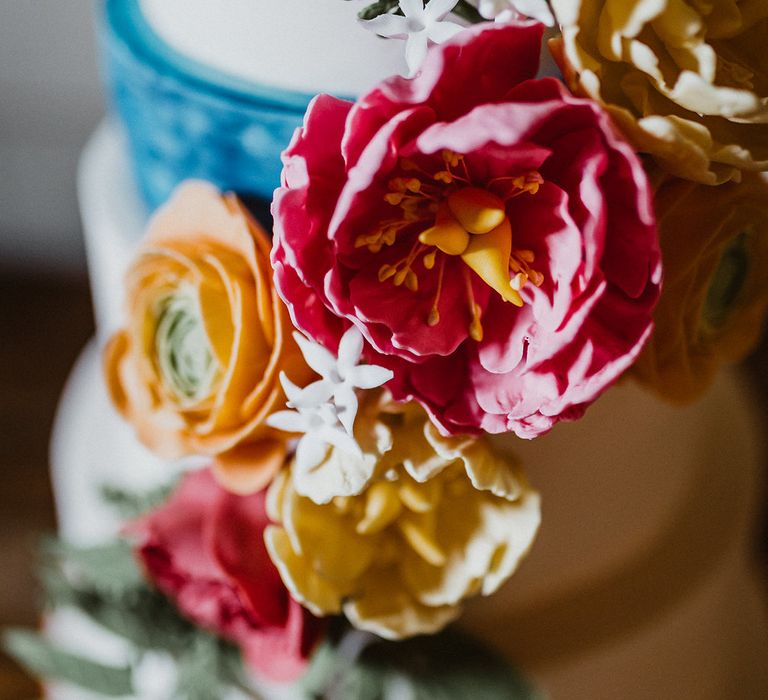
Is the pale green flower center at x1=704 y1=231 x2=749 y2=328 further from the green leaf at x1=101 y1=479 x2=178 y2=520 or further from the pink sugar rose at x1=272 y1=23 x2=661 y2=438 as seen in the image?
the green leaf at x1=101 y1=479 x2=178 y2=520

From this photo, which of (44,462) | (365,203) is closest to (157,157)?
(365,203)

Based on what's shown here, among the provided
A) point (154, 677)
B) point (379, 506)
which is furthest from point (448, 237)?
point (154, 677)

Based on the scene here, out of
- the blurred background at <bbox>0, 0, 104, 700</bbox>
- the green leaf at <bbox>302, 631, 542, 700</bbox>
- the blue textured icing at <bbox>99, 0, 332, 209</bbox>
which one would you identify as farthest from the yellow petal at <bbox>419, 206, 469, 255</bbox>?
the blurred background at <bbox>0, 0, 104, 700</bbox>

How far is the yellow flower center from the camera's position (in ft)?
1.01

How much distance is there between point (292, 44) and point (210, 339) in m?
0.13

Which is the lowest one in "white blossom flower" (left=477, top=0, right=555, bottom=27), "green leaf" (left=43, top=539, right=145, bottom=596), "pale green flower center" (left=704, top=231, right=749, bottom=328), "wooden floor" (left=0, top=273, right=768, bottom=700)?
"wooden floor" (left=0, top=273, right=768, bottom=700)

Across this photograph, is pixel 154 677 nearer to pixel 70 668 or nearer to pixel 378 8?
pixel 70 668

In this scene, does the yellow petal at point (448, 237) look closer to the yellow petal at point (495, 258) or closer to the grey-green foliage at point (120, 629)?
the yellow petal at point (495, 258)

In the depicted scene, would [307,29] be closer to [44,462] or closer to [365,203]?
[365,203]

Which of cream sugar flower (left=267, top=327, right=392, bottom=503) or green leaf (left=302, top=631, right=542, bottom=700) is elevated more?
cream sugar flower (left=267, top=327, right=392, bottom=503)

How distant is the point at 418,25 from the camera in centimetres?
31

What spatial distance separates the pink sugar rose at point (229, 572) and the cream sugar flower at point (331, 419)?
0.09 meters

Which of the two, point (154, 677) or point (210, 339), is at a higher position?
point (210, 339)

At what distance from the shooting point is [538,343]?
0.31m
